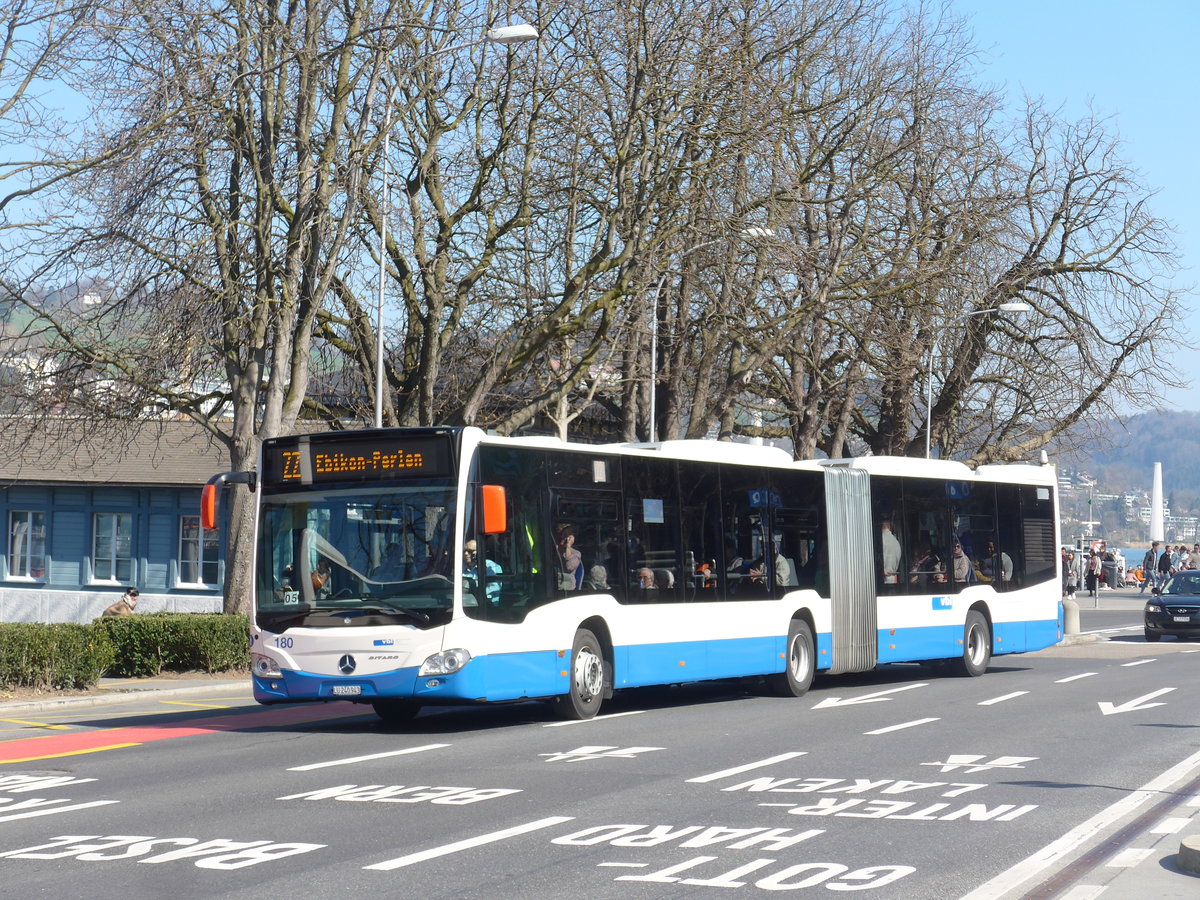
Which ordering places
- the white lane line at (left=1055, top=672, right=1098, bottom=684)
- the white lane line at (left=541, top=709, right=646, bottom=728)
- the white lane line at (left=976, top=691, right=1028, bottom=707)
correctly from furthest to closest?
the white lane line at (left=1055, top=672, right=1098, bottom=684) < the white lane line at (left=976, top=691, right=1028, bottom=707) < the white lane line at (left=541, top=709, right=646, bottom=728)

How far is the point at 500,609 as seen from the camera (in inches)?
605

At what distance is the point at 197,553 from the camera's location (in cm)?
4091

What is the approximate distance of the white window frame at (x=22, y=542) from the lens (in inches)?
1708

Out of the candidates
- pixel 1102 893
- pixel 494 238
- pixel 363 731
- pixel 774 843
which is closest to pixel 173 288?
pixel 494 238

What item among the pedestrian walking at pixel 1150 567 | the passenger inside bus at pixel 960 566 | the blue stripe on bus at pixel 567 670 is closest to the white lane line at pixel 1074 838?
the blue stripe on bus at pixel 567 670

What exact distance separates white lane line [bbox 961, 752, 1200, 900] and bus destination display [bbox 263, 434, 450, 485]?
6875 millimetres

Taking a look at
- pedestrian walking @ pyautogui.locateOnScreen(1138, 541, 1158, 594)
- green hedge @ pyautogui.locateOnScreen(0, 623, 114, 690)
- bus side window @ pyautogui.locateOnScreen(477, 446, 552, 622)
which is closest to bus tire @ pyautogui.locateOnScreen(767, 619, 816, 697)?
bus side window @ pyautogui.locateOnScreen(477, 446, 552, 622)

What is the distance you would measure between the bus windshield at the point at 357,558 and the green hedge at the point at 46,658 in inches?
226

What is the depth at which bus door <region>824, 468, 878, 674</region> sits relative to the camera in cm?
2128

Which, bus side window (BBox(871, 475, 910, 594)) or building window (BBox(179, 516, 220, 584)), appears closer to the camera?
bus side window (BBox(871, 475, 910, 594))

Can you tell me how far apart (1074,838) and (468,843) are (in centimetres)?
346

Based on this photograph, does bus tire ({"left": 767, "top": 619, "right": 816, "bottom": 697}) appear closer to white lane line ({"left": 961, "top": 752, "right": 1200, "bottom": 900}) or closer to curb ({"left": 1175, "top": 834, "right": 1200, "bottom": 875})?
white lane line ({"left": 961, "top": 752, "right": 1200, "bottom": 900})

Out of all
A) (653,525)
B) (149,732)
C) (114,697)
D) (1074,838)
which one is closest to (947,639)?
(653,525)

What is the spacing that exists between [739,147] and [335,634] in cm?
1545
